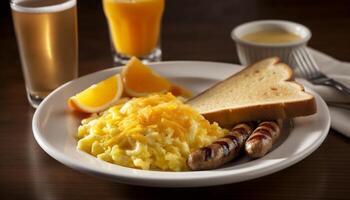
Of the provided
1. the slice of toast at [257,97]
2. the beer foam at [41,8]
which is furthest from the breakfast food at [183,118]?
the beer foam at [41,8]

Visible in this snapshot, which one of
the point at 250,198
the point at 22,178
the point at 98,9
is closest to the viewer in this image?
the point at 250,198

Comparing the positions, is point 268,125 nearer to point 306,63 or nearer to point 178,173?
point 178,173

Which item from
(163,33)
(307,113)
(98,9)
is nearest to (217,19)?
(163,33)

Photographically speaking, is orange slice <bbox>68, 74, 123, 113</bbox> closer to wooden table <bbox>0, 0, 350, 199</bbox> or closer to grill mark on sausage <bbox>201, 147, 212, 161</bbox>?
wooden table <bbox>0, 0, 350, 199</bbox>

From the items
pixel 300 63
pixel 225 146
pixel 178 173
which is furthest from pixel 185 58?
pixel 178 173

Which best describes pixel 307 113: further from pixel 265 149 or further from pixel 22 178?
pixel 22 178

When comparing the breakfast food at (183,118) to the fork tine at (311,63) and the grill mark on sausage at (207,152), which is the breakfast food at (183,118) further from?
the fork tine at (311,63)
